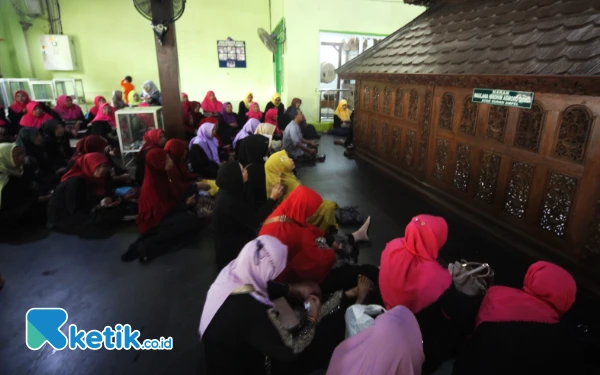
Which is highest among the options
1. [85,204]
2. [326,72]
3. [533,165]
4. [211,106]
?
[326,72]

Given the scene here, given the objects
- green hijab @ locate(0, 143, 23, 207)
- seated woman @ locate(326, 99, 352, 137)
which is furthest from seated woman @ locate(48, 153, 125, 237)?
seated woman @ locate(326, 99, 352, 137)

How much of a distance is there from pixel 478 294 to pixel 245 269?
53.6 inches

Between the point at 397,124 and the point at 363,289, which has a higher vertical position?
the point at 397,124

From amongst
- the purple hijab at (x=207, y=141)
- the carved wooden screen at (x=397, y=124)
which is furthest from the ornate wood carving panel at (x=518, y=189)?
the purple hijab at (x=207, y=141)

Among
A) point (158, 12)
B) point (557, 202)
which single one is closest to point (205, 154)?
point (158, 12)

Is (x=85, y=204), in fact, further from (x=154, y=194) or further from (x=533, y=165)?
(x=533, y=165)

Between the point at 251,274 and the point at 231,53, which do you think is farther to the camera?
the point at 231,53

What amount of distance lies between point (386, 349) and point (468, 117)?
11.3ft

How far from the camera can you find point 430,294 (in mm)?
1887

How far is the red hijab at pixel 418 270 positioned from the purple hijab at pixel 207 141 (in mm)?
3928

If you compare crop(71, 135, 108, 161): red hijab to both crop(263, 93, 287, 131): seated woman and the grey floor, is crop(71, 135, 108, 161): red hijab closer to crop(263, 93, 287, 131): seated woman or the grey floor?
the grey floor

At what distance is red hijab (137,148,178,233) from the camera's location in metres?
3.61

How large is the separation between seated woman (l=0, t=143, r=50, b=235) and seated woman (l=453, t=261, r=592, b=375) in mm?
4494

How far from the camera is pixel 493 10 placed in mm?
4176
